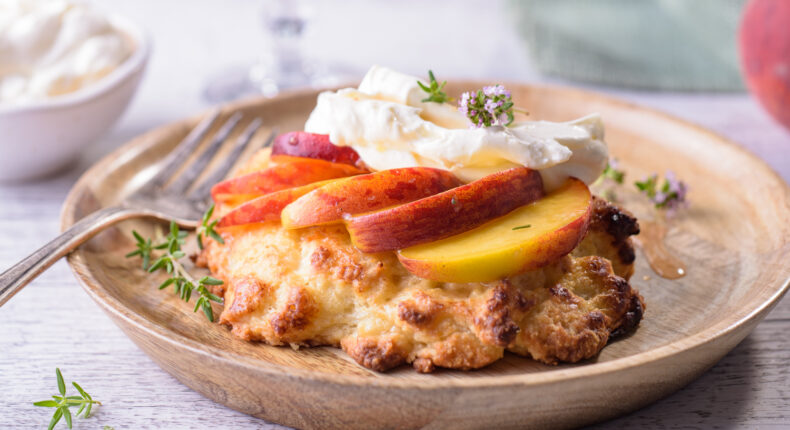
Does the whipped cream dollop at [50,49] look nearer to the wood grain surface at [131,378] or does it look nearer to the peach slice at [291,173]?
the wood grain surface at [131,378]

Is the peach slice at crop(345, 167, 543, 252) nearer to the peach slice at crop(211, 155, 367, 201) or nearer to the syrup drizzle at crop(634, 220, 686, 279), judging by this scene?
the peach slice at crop(211, 155, 367, 201)

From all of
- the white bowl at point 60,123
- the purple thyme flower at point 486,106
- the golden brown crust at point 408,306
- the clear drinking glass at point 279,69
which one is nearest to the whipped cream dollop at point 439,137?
the purple thyme flower at point 486,106

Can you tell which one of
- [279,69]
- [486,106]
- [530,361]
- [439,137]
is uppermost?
[486,106]

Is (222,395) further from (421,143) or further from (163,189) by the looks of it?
(163,189)

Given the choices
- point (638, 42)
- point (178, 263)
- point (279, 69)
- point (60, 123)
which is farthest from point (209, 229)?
point (638, 42)

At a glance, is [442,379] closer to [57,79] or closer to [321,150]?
[321,150]

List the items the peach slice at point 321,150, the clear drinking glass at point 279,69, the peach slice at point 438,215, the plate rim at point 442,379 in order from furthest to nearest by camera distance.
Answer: the clear drinking glass at point 279,69 → the peach slice at point 321,150 → the peach slice at point 438,215 → the plate rim at point 442,379
